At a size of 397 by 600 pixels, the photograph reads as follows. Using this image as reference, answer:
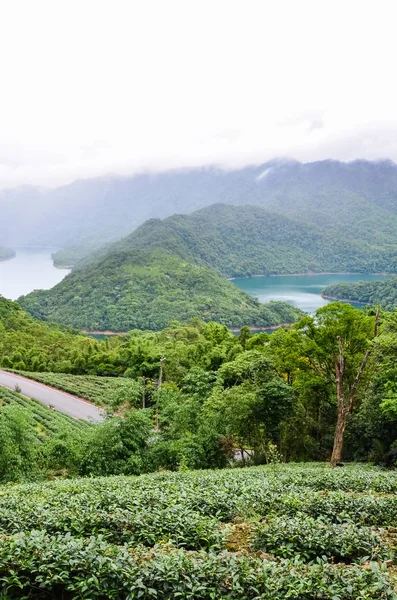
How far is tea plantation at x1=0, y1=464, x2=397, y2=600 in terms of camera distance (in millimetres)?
4930

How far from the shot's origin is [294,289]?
161625 mm

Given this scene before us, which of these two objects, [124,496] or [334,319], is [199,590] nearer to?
[124,496]

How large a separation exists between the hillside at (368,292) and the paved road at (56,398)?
88.8m

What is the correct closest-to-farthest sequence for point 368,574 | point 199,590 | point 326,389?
point 199,590
point 368,574
point 326,389

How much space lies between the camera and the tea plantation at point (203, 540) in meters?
4.93

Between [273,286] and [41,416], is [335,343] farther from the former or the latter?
[273,286]

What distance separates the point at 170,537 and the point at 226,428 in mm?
12319

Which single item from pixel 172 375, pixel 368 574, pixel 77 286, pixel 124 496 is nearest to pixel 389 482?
pixel 368 574

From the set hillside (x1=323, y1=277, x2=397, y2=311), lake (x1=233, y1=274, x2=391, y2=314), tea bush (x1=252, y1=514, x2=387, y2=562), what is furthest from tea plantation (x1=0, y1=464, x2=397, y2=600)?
lake (x1=233, y1=274, x2=391, y2=314)

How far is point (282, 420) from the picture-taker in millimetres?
19000

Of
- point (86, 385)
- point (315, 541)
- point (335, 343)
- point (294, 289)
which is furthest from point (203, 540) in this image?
point (294, 289)

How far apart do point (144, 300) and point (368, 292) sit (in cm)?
6378

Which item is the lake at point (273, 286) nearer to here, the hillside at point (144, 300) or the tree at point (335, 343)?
the hillside at point (144, 300)

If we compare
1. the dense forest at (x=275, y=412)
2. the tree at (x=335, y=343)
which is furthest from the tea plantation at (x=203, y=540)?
the tree at (x=335, y=343)
